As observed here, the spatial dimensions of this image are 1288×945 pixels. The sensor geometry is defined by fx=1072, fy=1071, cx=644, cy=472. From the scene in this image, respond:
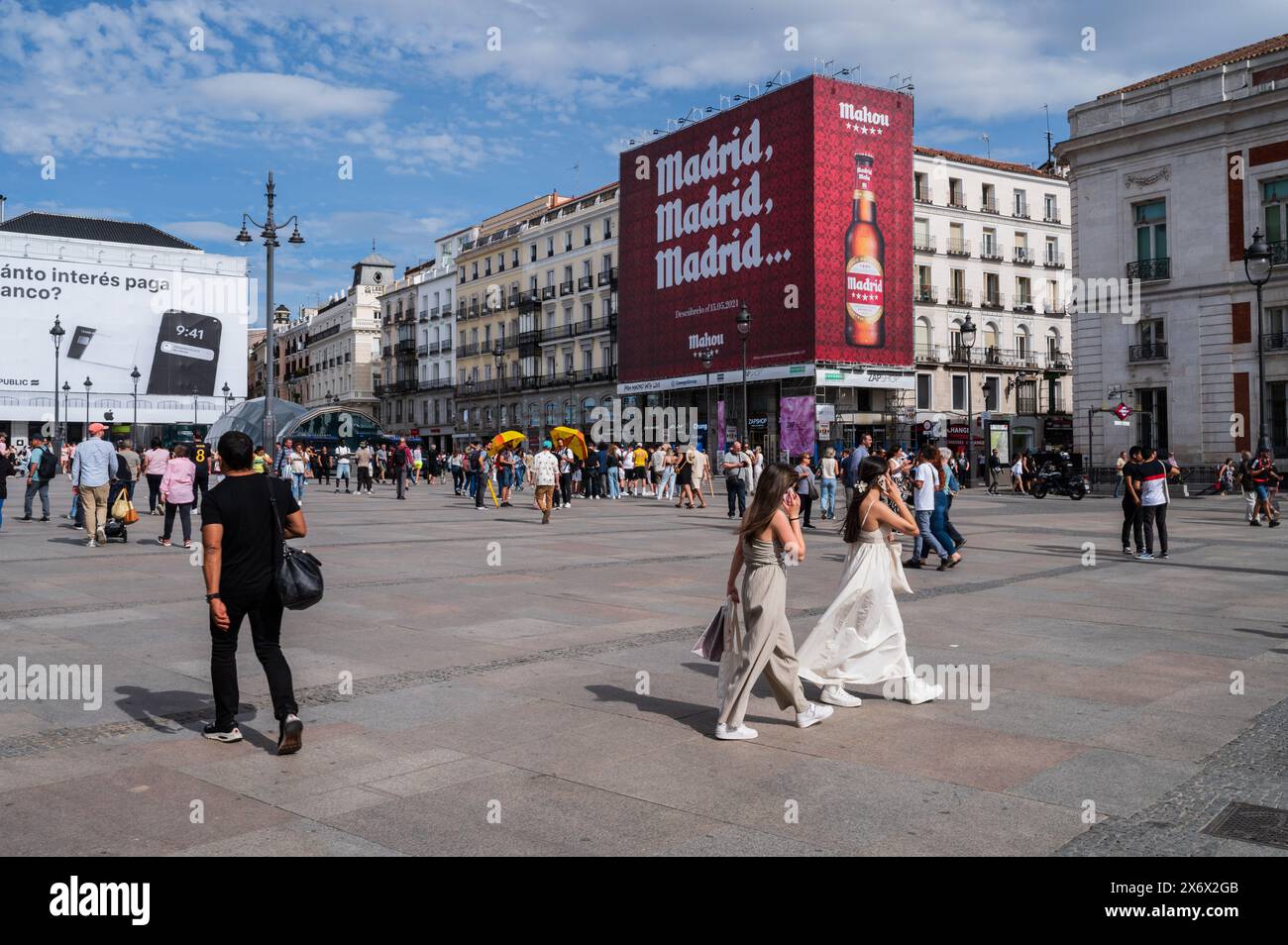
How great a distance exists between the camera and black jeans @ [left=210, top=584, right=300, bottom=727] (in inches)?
211

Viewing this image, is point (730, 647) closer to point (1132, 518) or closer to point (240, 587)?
point (240, 587)

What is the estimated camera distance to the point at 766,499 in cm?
566

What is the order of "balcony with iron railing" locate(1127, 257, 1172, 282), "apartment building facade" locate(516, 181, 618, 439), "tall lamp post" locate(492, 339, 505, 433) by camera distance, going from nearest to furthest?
"balcony with iron railing" locate(1127, 257, 1172, 282) < "apartment building facade" locate(516, 181, 618, 439) < "tall lamp post" locate(492, 339, 505, 433)

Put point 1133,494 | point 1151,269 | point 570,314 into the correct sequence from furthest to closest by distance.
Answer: point 570,314
point 1151,269
point 1133,494

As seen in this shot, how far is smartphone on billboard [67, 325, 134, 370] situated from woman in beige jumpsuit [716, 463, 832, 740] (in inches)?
2999

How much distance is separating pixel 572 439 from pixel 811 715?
26279 mm

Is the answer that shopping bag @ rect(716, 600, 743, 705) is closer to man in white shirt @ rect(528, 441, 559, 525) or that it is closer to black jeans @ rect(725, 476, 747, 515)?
man in white shirt @ rect(528, 441, 559, 525)

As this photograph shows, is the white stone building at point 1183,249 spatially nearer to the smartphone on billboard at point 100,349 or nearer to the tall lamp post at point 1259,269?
the tall lamp post at point 1259,269

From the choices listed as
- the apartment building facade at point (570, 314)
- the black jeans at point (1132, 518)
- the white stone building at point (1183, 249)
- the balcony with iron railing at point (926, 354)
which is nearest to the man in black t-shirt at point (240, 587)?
the black jeans at point (1132, 518)

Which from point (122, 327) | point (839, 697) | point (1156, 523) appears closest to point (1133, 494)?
point (1156, 523)

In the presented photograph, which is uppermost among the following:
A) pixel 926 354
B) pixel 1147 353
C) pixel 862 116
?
pixel 862 116

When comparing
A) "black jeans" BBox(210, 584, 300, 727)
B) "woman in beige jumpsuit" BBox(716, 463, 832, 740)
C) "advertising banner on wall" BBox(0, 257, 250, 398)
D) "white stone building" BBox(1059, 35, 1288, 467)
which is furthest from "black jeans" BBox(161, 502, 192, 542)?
"advertising banner on wall" BBox(0, 257, 250, 398)
